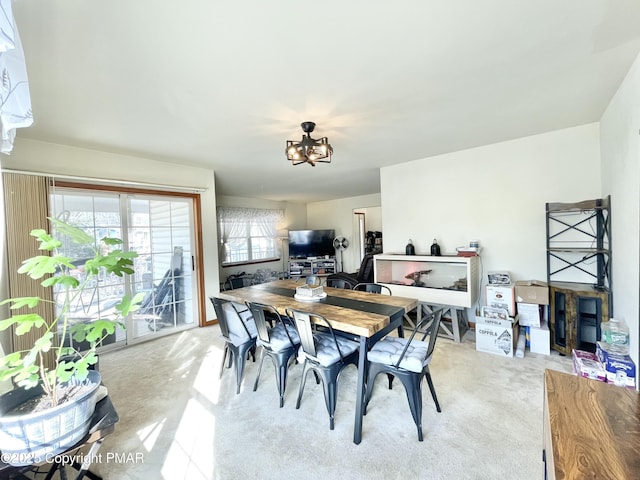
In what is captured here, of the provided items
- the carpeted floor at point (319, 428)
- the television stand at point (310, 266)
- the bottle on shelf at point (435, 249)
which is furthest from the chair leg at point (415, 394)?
the television stand at point (310, 266)

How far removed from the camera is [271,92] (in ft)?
6.80

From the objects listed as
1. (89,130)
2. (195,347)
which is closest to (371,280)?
(195,347)

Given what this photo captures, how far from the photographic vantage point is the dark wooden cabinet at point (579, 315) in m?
2.62

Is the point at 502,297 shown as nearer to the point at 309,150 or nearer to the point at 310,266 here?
the point at 309,150

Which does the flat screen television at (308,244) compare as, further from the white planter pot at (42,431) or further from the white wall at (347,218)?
the white planter pot at (42,431)

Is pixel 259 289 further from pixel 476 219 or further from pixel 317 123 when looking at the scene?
pixel 476 219

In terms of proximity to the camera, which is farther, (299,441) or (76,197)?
(76,197)

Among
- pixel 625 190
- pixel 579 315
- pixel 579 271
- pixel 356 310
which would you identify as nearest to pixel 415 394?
pixel 356 310

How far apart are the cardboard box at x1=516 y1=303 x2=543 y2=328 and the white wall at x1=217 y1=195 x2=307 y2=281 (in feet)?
19.1

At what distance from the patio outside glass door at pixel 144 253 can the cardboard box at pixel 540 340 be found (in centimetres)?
441

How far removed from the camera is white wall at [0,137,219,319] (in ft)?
9.41

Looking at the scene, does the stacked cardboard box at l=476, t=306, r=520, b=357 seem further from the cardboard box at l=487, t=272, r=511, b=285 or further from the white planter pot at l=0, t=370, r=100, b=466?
the white planter pot at l=0, t=370, r=100, b=466

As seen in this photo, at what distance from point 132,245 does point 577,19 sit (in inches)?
183

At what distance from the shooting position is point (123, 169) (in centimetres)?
349
